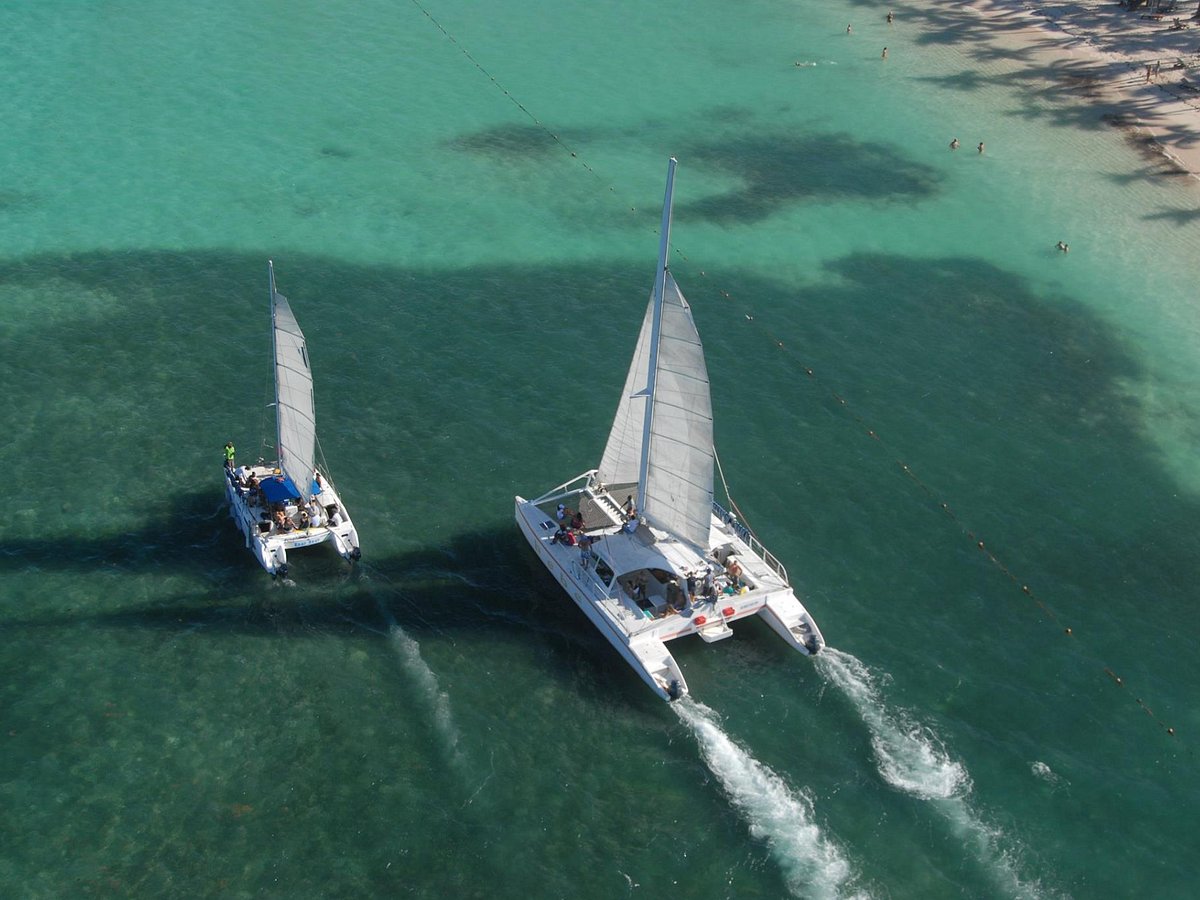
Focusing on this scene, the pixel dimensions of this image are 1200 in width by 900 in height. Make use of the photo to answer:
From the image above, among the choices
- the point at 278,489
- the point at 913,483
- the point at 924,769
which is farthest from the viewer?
the point at 913,483

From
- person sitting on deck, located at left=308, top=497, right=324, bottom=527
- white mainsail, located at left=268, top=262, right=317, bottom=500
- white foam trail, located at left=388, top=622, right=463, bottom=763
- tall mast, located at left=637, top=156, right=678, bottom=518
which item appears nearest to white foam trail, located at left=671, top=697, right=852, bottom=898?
white foam trail, located at left=388, top=622, right=463, bottom=763

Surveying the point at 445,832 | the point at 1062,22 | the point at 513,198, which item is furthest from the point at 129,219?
the point at 1062,22

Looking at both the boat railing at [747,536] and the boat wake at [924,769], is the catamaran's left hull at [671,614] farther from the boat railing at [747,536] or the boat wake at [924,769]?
the boat wake at [924,769]

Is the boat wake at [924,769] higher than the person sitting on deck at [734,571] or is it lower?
lower

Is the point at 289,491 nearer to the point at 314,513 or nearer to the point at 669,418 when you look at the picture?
the point at 314,513

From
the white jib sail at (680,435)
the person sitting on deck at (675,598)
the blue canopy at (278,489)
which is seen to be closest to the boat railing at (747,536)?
the white jib sail at (680,435)

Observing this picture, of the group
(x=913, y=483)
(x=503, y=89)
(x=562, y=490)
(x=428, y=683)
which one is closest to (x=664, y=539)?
(x=562, y=490)
